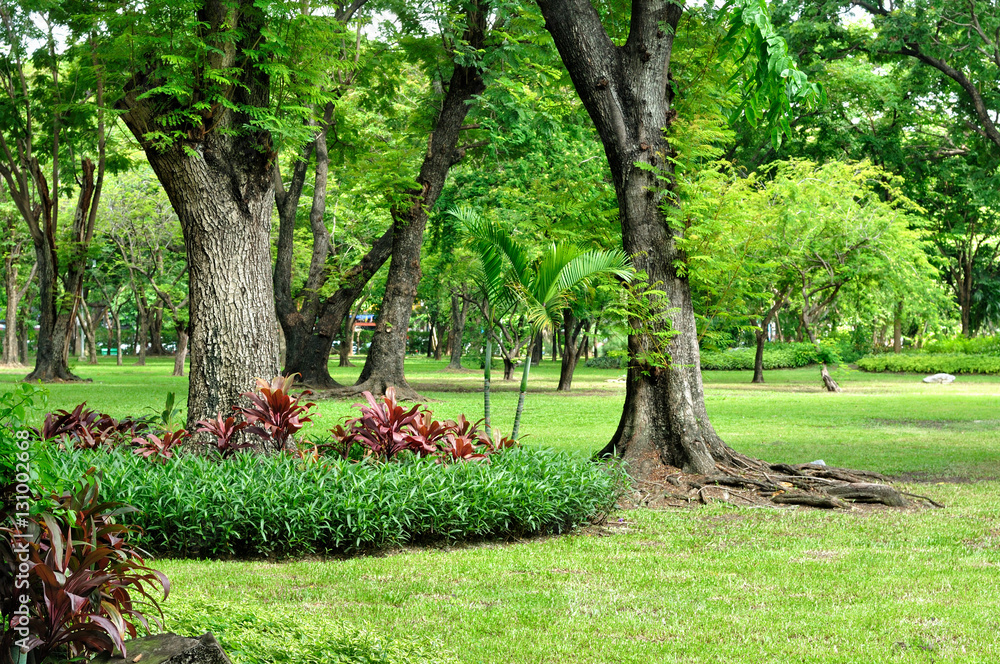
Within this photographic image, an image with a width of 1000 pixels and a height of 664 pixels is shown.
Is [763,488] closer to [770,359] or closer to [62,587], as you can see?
[62,587]

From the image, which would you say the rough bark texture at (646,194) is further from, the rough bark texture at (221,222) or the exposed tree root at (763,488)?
the rough bark texture at (221,222)

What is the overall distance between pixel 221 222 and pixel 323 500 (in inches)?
129

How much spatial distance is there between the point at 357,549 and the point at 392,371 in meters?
13.2

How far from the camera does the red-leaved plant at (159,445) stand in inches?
274

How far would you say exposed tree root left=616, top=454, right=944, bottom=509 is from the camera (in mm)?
8047

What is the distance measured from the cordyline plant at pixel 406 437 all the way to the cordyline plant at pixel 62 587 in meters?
4.30

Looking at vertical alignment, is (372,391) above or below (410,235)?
below

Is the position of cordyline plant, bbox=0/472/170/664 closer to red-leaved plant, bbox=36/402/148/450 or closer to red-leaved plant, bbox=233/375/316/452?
red-leaved plant, bbox=233/375/316/452

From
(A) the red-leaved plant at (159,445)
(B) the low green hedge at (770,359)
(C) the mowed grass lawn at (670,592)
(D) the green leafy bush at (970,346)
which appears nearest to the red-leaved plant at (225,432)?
(A) the red-leaved plant at (159,445)

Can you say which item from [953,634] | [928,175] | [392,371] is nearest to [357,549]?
[953,634]

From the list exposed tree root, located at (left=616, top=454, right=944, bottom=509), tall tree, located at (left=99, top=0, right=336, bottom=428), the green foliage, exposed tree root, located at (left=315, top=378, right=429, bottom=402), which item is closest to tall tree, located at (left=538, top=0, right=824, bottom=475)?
exposed tree root, located at (left=616, top=454, right=944, bottom=509)

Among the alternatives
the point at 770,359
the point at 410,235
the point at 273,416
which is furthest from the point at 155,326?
the point at 273,416

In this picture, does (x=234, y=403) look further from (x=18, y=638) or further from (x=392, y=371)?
(x=392, y=371)

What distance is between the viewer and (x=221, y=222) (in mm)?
7949
